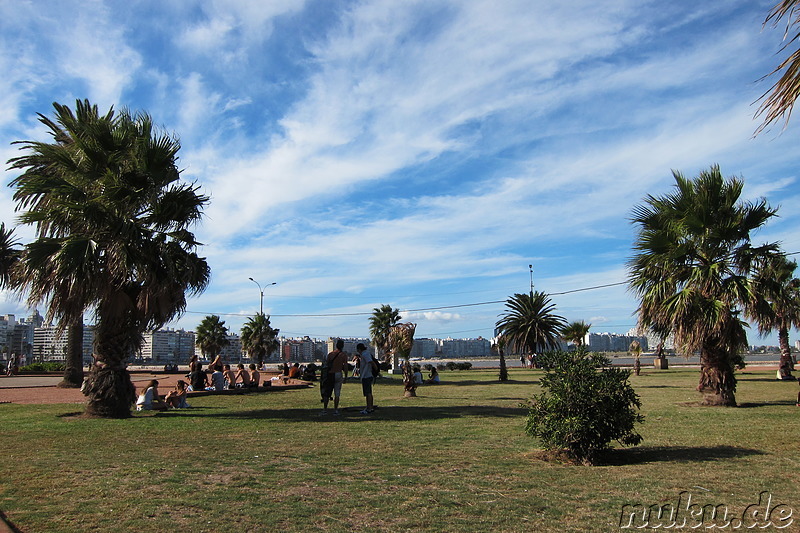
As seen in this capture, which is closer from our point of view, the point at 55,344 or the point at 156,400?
the point at 156,400

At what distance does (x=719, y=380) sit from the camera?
15.4m

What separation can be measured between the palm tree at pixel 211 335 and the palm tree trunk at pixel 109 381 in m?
43.9

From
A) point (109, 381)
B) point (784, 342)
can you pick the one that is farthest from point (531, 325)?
point (109, 381)

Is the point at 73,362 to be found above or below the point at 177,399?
above

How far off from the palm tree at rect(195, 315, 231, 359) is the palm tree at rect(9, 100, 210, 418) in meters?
43.8

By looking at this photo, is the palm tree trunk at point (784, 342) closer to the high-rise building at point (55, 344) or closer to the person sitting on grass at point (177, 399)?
the person sitting on grass at point (177, 399)

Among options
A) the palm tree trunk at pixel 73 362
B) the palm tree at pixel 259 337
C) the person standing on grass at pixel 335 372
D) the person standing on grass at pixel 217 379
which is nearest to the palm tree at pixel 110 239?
the person standing on grass at pixel 335 372

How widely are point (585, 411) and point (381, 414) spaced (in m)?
7.14

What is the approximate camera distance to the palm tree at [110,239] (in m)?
12.2

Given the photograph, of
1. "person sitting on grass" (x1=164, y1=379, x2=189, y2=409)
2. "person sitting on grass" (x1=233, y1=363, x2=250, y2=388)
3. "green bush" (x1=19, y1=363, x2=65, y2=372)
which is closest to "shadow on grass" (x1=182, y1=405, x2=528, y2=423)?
"person sitting on grass" (x1=164, y1=379, x2=189, y2=409)

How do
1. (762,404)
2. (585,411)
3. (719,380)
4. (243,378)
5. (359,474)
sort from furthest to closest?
(243,378)
(762,404)
(719,380)
(585,411)
(359,474)

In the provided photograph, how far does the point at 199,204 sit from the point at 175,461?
7782 millimetres

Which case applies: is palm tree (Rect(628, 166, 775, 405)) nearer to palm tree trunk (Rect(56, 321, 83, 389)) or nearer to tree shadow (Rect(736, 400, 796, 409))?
tree shadow (Rect(736, 400, 796, 409))

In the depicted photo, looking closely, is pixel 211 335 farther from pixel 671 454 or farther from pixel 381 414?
pixel 671 454
